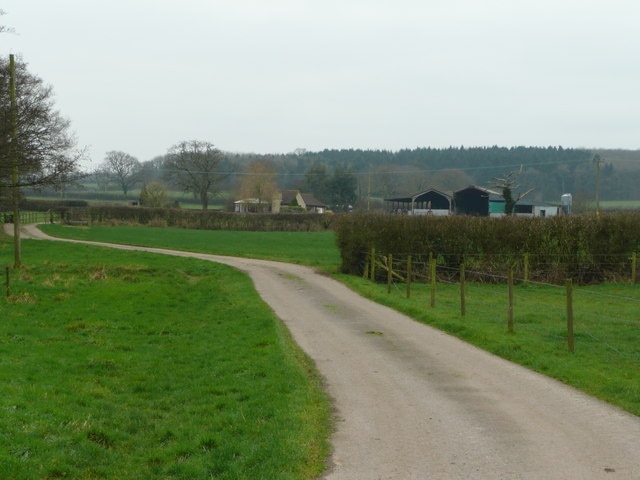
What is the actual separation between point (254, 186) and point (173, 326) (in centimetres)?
9560

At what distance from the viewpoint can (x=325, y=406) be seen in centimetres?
955

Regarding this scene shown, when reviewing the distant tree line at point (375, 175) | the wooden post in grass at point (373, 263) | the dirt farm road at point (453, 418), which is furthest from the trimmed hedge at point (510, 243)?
the distant tree line at point (375, 175)

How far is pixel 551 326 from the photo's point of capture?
17.6 meters

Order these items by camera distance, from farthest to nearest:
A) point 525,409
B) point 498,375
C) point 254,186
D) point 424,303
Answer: point 254,186 < point 424,303 < point 498,375 < point 525,409

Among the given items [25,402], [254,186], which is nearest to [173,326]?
[25,402]

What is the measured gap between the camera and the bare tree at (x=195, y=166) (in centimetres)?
10919

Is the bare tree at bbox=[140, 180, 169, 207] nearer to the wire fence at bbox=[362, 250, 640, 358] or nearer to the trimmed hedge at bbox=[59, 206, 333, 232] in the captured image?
the trimmed hedge at bbox=[59, 206, 333, 232]

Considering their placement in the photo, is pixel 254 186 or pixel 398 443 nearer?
pixel 398 443

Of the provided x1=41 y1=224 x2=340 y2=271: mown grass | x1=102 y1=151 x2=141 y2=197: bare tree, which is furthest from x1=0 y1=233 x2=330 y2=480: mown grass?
x1=102 y1=151 x2=141 y2=197: bare tree

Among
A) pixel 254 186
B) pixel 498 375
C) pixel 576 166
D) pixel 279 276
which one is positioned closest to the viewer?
pixel 498 375

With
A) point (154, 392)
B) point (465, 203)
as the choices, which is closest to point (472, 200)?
point (465, 203)

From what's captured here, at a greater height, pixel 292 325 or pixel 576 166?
pixel 576 166

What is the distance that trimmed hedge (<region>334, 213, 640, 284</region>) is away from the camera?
32188mm

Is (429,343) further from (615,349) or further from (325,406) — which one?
(325,406)
